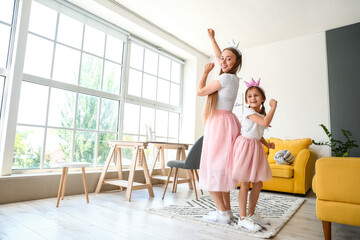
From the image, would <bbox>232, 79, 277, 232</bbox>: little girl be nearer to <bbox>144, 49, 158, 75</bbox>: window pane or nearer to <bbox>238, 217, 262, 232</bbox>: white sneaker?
<bbox>238, 217, 262, 232</bbox>: white sneaker

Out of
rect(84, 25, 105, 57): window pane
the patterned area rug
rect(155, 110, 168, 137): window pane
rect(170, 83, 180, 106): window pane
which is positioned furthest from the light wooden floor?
rect(170, 83, 180, 106): window pane

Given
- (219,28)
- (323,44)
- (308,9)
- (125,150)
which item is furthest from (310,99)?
(125,150)

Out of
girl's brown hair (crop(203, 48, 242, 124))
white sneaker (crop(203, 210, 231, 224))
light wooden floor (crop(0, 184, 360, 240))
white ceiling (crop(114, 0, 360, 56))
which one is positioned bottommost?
light wooden floor (crop(0, 184, 360, 240))

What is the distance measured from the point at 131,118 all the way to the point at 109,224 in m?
2.49

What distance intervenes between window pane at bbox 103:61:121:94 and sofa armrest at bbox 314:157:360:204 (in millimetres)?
3110

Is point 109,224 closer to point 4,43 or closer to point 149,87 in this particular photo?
point 4,43

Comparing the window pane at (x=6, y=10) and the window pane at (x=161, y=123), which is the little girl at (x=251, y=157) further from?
the window pane at (x=161, y=123)

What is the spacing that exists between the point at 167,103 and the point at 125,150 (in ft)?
4.67

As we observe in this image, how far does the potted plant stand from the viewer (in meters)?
3.61

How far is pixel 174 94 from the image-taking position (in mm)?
5180

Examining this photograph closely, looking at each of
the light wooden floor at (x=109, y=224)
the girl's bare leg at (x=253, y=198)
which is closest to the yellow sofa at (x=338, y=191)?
the light wooden floor at (x=109, y=224)

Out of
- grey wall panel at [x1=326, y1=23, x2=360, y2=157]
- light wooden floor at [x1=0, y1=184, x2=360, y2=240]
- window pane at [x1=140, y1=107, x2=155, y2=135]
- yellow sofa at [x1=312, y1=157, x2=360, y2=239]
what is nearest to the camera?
yellow sofa at [x1=312, y1=157, x2=360, y2=239]

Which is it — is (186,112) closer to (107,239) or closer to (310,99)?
(310,99)

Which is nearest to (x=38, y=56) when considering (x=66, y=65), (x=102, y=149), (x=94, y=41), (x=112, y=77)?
(x=66, y=65)
